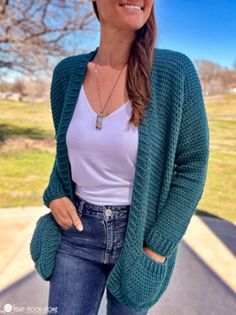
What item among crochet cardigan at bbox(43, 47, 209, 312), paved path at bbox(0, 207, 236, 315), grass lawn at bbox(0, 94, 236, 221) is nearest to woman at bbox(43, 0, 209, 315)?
crochet cardigan at bbox(43, 47, 209, 312)

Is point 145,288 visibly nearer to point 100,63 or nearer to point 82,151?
point 82,151

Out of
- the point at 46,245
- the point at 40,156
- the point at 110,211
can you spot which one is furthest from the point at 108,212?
the point at 40,156

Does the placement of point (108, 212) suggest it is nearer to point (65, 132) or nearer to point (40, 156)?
point (65, 132)

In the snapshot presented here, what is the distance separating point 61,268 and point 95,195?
26 cm

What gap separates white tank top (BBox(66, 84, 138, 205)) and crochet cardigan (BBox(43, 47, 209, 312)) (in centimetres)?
4

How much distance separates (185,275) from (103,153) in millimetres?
1662

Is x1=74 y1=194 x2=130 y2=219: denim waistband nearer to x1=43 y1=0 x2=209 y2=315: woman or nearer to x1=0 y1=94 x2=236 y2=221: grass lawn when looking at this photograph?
x1=43 y1=0 x2=209 y2=315: woman

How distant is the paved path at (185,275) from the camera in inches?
85.4

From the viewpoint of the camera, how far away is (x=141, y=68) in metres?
1.08

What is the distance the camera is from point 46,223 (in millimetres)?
1297

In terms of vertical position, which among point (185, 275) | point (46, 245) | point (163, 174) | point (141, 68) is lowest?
point (185, 275)

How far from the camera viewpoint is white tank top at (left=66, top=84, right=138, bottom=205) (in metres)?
1.07

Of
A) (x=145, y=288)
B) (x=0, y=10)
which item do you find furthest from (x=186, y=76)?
(x=0, y=10)

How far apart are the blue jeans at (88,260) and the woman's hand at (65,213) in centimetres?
2
